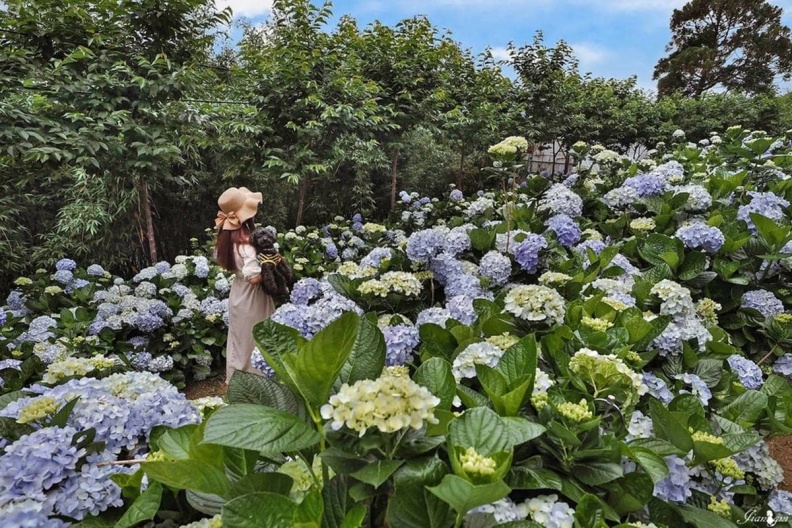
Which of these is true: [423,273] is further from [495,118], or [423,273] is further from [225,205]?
[495,118]

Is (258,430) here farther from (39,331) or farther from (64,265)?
(64,265)

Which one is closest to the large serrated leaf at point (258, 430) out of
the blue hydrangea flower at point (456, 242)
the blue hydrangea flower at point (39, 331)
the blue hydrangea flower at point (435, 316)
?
the blue hydrangea flower at point (435, 316)

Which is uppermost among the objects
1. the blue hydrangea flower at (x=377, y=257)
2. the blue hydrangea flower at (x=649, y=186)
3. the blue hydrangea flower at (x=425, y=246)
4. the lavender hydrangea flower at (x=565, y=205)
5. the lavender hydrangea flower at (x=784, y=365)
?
the blue hydrangea flower at (x=649, y=186)

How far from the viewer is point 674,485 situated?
833 millimetres

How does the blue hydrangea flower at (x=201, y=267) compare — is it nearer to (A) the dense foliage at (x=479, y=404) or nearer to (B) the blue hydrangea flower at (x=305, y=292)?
(A) the dense foliage at (x=479, y=404)

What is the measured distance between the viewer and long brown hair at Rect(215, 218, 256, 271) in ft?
8.41

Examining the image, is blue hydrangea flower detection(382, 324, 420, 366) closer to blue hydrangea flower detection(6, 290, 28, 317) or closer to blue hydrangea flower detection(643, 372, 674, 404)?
blue hydrangea flower detection(643, 372, 674, 404)

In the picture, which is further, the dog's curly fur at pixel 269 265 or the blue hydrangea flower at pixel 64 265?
the blue hydrangea flower at pixel 64 265

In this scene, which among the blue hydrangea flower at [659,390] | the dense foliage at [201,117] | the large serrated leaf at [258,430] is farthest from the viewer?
the dense foliage at [201,117]

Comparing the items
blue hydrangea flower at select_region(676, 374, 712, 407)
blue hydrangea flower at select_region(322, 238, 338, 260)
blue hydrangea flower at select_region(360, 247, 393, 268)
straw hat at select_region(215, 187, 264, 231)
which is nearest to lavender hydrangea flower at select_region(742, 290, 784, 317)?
blue hydrangea flower at select_region(676, 374, 712, 407)

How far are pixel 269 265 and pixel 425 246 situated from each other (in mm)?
1125

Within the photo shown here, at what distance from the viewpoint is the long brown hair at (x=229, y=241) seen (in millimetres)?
2562

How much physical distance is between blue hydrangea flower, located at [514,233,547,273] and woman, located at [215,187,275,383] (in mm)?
1456

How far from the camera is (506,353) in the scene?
0.85 m
